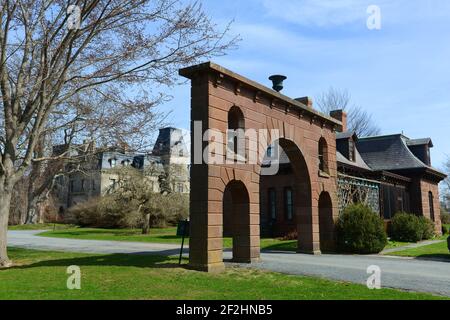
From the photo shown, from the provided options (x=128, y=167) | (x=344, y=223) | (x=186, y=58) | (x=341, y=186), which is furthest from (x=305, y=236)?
(x=128, y=167)

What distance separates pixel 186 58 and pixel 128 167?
22.8 meters

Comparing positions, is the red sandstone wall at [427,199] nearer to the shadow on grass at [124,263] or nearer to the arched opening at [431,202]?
the arched opening at [431,202]

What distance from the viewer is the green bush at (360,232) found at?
17.7m

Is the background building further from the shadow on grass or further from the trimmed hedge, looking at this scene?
the trimmed hedge

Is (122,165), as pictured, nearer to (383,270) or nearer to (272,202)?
(272,202)

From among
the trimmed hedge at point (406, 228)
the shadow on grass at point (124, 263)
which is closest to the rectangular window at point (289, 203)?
the trimmed hedge at point (406, 228)

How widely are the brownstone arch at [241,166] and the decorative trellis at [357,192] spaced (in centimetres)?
188

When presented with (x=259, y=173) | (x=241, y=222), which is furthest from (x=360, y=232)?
(x=241, y=222)

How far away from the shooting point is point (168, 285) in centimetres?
892

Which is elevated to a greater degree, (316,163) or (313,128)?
(313,128)

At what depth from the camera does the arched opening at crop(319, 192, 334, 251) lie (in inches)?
724

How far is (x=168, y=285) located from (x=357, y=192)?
15.6 metres
